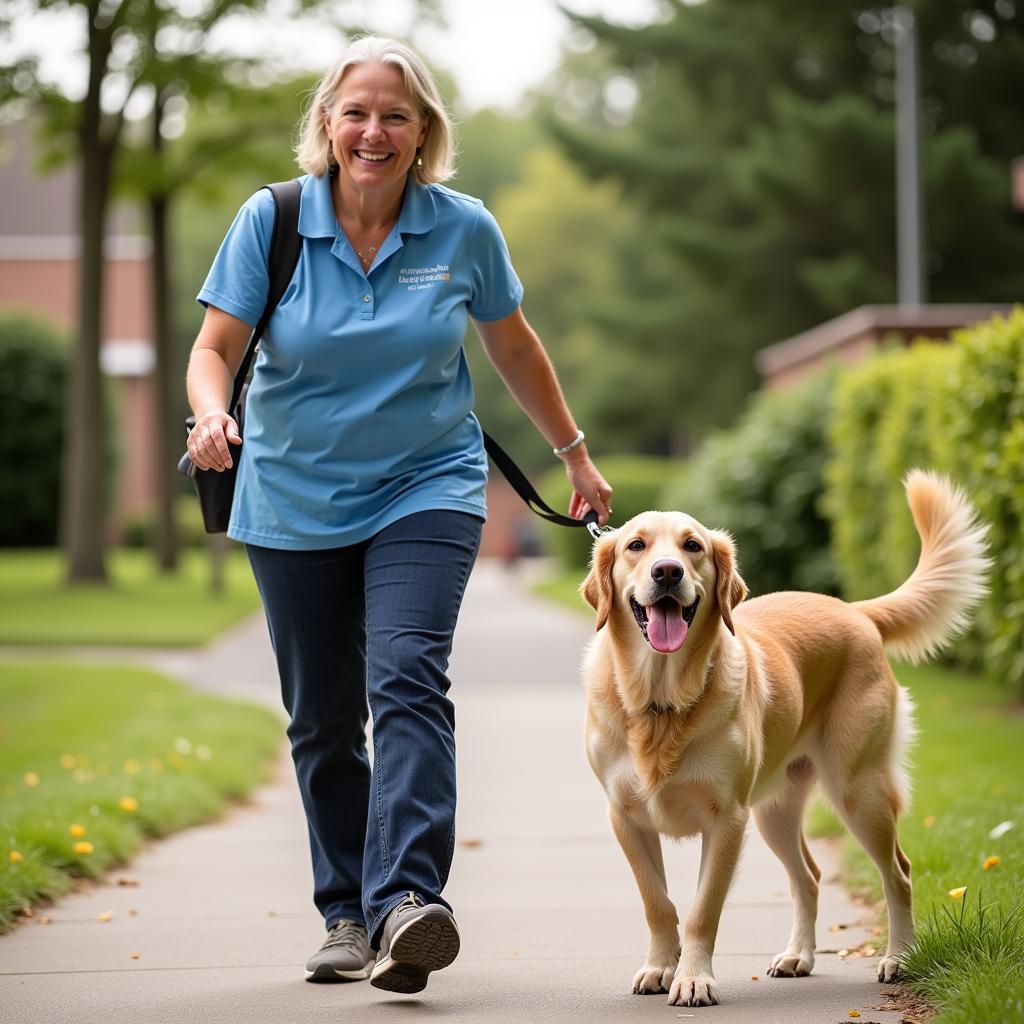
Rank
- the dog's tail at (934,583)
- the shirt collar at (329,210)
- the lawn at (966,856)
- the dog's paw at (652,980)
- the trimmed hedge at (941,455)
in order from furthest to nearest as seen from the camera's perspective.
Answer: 1. the trimmed hedge at (941,455)
2. the dog's tail at (934,583)
3. the shirt collar at (329,210)
4. the dog's paw at (652,980)
5. the lawn at (966,856)

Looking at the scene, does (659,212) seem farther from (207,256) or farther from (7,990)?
(207,256)

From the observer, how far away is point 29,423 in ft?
114

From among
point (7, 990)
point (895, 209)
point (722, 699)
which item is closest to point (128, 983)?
point (7, 990)

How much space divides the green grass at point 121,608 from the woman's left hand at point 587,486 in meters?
11.4

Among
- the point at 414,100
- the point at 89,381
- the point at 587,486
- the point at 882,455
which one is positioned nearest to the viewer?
the point at 414,100

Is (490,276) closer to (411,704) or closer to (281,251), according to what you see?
(281,251)

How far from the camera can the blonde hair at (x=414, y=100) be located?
424 cm

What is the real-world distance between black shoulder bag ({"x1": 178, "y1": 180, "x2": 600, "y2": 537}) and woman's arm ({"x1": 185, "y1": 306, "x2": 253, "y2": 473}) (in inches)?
2.0

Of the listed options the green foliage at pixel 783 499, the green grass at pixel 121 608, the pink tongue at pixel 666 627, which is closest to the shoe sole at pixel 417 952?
the pink tongue at pixel 666 627

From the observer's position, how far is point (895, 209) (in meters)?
26.4

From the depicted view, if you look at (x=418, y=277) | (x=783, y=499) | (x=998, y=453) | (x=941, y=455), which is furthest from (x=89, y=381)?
(x=418, y=277)

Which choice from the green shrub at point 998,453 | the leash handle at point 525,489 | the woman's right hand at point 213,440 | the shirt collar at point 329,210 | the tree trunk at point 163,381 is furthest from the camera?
the tree trunk at point 163,381

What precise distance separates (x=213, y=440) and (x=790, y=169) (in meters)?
22.9

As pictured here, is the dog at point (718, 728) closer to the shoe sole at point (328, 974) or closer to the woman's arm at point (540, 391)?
the woman's arm at point (540, 391)
